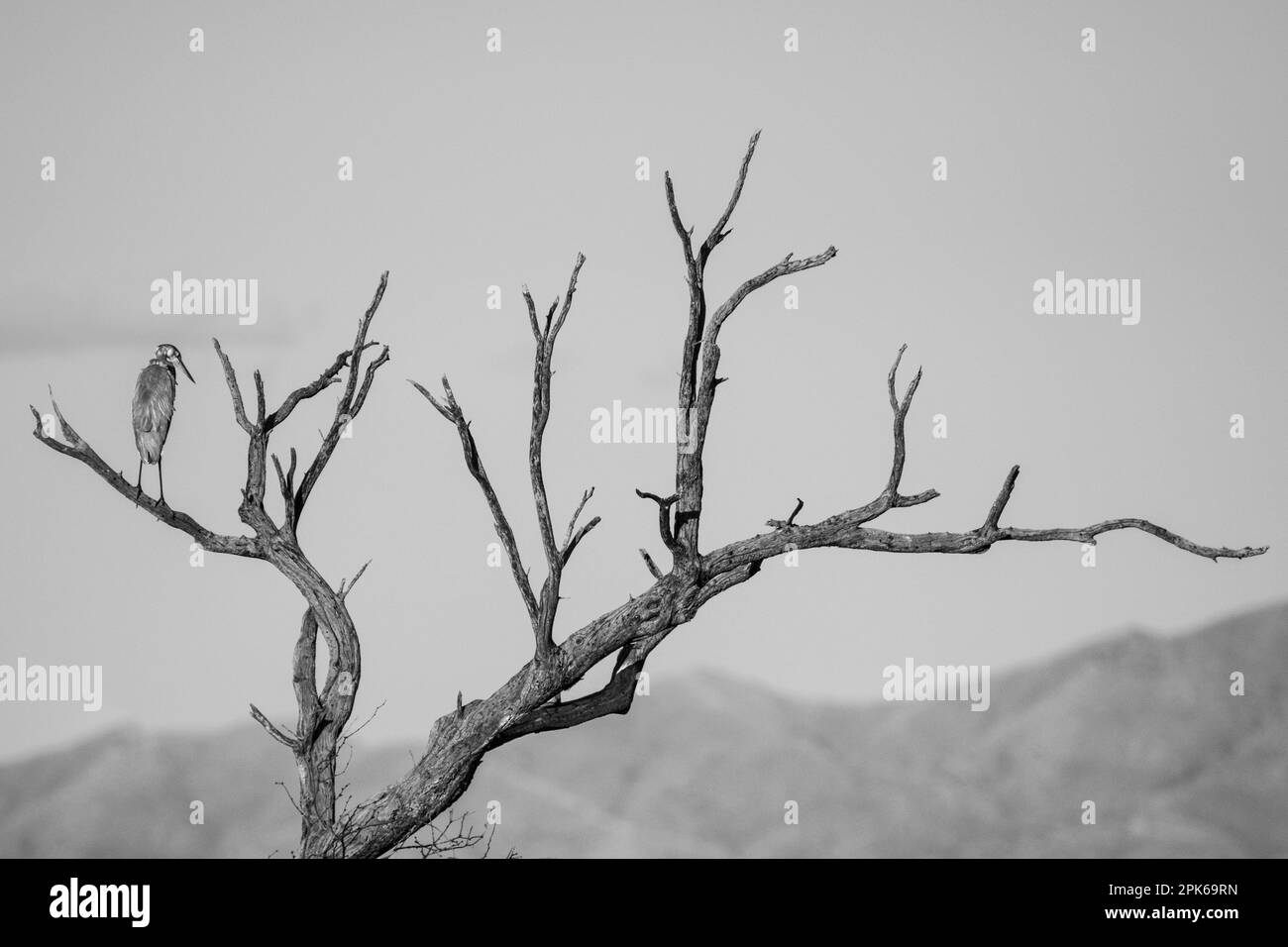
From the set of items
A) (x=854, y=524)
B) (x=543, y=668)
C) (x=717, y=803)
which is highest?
(x=854, y=524)

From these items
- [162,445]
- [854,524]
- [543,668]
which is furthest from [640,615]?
[162,445]

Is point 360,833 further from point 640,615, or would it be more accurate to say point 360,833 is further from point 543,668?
point 640,615

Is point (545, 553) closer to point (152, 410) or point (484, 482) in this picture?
point (484, 482)

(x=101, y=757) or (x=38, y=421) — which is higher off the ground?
(x=38, y=421)

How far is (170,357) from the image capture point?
9.15 m

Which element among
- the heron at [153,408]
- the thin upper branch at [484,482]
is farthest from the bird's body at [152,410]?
the thin upper branch at [484,482]

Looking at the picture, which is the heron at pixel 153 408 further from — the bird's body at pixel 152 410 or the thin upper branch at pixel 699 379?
the thin upper branch at pixel 699 379

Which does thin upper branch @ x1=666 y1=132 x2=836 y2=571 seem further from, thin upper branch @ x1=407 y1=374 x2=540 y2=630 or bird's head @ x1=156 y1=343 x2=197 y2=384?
bird's head @ x1=156 y1=343 x2=197 y2=384

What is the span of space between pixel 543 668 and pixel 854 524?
175 cm

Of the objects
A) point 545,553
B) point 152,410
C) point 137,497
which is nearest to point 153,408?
point 152,410

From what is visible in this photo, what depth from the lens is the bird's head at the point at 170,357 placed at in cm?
912

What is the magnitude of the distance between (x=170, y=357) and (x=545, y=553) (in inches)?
118

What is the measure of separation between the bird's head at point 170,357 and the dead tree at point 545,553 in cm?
101
